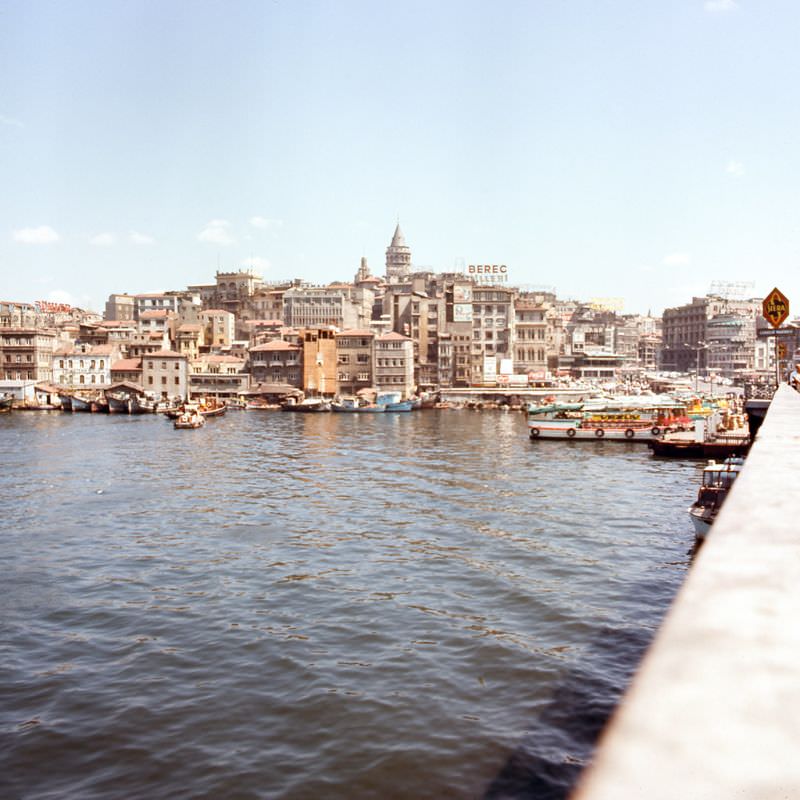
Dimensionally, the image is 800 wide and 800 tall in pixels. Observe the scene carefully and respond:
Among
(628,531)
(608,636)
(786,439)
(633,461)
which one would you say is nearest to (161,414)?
(633,461)

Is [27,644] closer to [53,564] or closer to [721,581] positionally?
[53,564]

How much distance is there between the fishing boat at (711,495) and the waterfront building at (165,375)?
80.4 metres

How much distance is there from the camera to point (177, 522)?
2712cm

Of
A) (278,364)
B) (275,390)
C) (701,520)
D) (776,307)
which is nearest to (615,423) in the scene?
(776,307)

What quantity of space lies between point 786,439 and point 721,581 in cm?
506

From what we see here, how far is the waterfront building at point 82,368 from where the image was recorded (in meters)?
100

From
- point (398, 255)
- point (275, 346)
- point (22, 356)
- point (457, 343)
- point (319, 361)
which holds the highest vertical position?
point (398, 255)

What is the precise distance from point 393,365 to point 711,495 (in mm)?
75843

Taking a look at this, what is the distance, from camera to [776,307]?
24.5 m

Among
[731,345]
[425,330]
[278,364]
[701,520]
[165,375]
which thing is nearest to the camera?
[701,520]

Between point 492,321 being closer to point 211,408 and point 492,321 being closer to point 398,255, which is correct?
point 211,408

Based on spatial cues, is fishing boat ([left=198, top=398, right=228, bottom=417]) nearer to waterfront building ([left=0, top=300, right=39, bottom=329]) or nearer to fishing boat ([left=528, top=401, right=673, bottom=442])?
fishing boat ([left=528, top=401, right=673, bottom=442])

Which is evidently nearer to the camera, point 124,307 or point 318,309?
point 318,309

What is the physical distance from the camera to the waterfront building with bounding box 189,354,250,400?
327ft
